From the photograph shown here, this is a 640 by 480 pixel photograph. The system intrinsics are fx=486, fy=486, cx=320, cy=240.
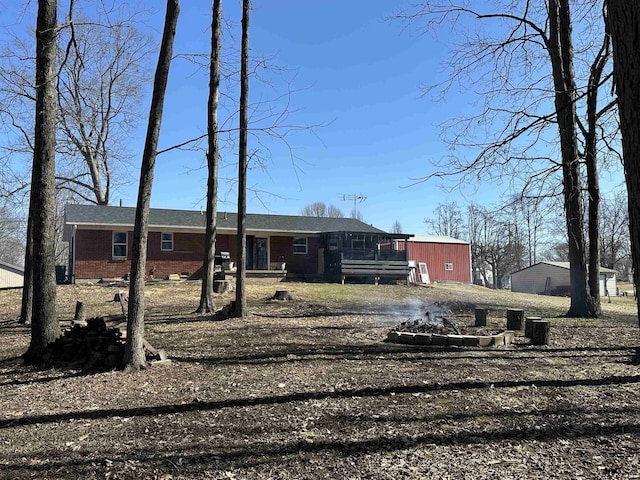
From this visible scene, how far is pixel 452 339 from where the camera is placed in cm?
775

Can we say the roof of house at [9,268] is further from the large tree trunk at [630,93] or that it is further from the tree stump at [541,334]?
the large tree trunk at [630,93]

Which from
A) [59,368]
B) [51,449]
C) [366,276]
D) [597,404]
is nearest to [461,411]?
[597,404]

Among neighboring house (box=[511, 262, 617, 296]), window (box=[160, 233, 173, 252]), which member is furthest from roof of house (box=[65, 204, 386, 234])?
neighboring house (box=[511, 262, 617, 296])

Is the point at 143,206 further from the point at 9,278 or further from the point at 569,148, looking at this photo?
the point at 9,278

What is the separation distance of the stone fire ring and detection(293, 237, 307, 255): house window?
18.1m

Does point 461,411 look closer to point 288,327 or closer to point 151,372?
point 151,372

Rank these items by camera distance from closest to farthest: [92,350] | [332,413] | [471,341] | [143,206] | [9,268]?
[332,413] → [143,206] → [92,350] → [471,341] → [9,268]

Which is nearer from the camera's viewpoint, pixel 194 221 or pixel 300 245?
pixel 194 221

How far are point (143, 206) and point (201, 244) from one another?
18080mm

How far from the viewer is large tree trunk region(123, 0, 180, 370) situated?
638 centimetres

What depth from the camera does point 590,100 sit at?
450 inches

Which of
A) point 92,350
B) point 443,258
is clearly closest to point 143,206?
point 92,350

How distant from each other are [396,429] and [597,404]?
2158mm

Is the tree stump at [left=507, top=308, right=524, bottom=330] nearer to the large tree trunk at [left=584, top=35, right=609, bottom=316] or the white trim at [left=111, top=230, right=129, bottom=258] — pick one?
the large tree trunk at [left=584, top=35, right=609, bottom=316]
